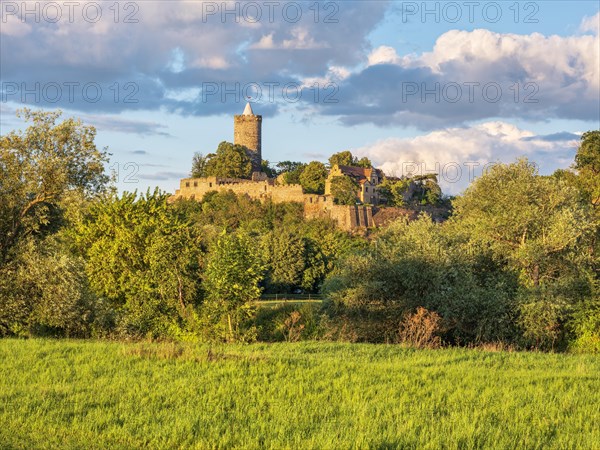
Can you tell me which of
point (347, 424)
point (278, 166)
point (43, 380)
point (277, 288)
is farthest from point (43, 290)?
point (278, 166)

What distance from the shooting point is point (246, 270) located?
24734 mm

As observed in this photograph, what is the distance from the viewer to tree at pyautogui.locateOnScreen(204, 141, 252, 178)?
325 ft

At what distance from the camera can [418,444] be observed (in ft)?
31.5

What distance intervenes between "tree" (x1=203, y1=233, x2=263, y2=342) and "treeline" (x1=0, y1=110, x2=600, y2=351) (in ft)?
0.15

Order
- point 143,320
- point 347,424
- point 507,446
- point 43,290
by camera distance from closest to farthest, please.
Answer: point 507,446 < point 347,424 < point 43,290 < point 143,320

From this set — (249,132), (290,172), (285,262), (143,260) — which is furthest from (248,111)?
(143,260)

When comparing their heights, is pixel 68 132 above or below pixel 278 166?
below

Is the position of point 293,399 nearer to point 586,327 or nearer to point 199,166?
point 586,327

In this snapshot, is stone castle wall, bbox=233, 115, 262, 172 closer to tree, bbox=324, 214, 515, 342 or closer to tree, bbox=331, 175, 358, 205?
tree, bbox=331, 175, 358, 205

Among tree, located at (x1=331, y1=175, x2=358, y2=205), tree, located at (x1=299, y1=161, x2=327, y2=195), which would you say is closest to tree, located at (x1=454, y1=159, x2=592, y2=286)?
tree, located at (x1=331, y1=175, x2=358, y2=205)

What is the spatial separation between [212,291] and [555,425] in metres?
15.5

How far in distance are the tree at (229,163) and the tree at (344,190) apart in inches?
606

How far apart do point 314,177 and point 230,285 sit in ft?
234

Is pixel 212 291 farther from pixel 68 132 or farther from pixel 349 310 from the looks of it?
pixel 68 132
